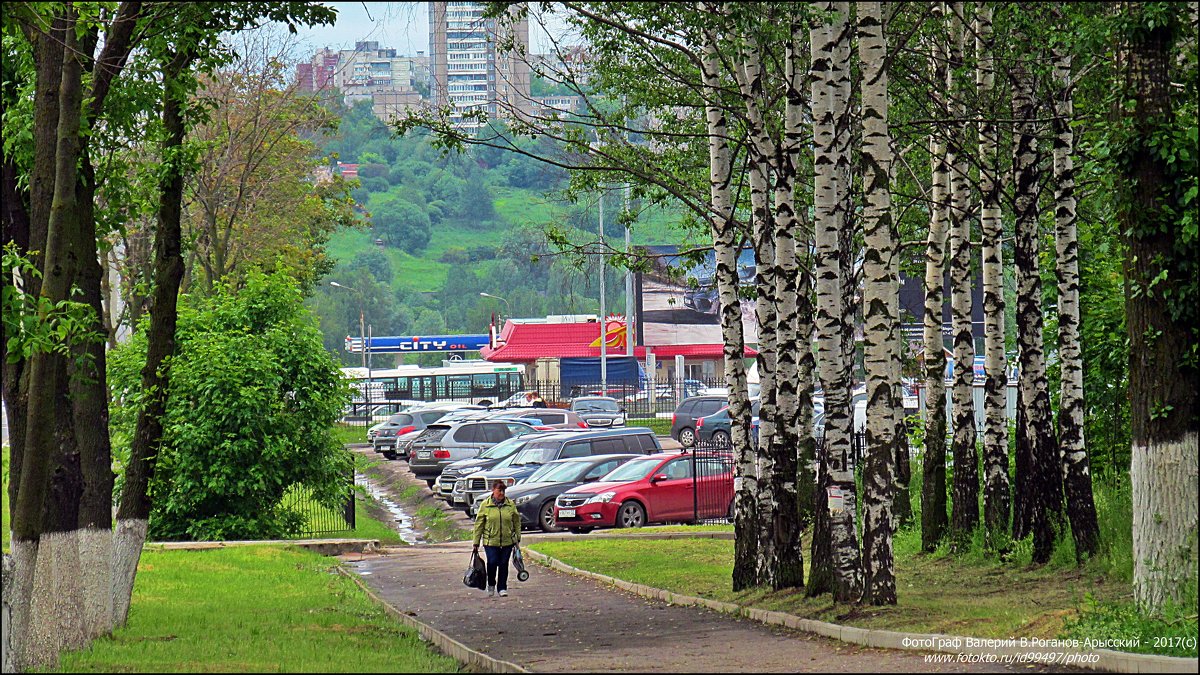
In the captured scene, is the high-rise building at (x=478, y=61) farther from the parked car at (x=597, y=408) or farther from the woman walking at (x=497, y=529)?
the parked car at (x=597, y=408)

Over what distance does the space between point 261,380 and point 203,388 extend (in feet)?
3.71

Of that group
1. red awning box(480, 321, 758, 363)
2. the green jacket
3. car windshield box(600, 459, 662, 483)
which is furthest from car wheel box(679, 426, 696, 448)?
the green jacket

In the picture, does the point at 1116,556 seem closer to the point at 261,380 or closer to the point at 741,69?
the point at 741,69

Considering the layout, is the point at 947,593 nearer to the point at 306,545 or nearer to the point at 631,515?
the point at 631,515

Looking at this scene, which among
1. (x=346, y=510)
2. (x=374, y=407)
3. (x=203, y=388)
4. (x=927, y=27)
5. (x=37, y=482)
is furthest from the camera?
→ (x=374, y=407)

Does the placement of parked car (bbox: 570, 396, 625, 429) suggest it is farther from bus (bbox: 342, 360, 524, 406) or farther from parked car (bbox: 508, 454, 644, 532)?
parked car (bbox: 508, 454, 644, 532)

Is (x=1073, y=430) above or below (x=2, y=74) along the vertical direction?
→ below

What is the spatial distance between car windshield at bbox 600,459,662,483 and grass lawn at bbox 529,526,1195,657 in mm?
6651

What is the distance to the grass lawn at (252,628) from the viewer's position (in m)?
10.8

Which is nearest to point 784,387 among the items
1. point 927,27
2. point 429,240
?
point 927,27

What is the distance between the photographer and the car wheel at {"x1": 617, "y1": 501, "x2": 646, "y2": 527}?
2681cm

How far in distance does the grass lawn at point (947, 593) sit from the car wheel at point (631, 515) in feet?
19.5

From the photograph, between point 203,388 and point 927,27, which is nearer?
point 927,27

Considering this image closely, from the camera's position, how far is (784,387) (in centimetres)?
1456
